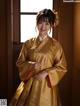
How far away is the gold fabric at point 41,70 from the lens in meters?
2.72

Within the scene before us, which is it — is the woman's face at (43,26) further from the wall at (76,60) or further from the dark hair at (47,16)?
the wall at (76,60)

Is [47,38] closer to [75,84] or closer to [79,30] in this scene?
[79,30]

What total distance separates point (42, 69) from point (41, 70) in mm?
16

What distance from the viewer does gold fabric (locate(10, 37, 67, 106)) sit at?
2723mm

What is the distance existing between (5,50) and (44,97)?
81cm

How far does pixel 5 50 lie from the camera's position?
3.36 meters

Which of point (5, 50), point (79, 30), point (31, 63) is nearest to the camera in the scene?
point (31, 63)

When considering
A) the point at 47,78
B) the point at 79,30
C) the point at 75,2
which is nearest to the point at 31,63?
the point at 47,78

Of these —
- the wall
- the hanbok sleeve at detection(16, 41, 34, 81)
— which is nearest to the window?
the wall

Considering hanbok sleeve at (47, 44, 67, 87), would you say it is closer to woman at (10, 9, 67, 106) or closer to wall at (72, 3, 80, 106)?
woman at (10, 9, 67, 106)

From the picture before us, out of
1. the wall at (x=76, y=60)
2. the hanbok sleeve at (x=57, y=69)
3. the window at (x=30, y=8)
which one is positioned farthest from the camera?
the window at (x=30, y=8)

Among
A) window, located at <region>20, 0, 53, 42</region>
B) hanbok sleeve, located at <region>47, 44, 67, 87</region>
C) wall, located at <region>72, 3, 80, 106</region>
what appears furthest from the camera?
window, located at <region>20, 0, 53, 42</region>

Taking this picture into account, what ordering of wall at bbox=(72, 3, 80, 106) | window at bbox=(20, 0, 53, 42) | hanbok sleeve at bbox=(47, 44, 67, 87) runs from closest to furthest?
1. hanbok sleeve at bbox=(47, 44, 67, 87)
2. wall at bbox=(72, 3, 80, 106)
3. window at bbox=(20, 0, 53, 42)

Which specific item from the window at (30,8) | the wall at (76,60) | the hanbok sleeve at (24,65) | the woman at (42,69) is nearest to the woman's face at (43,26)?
the woman at (42,69)
